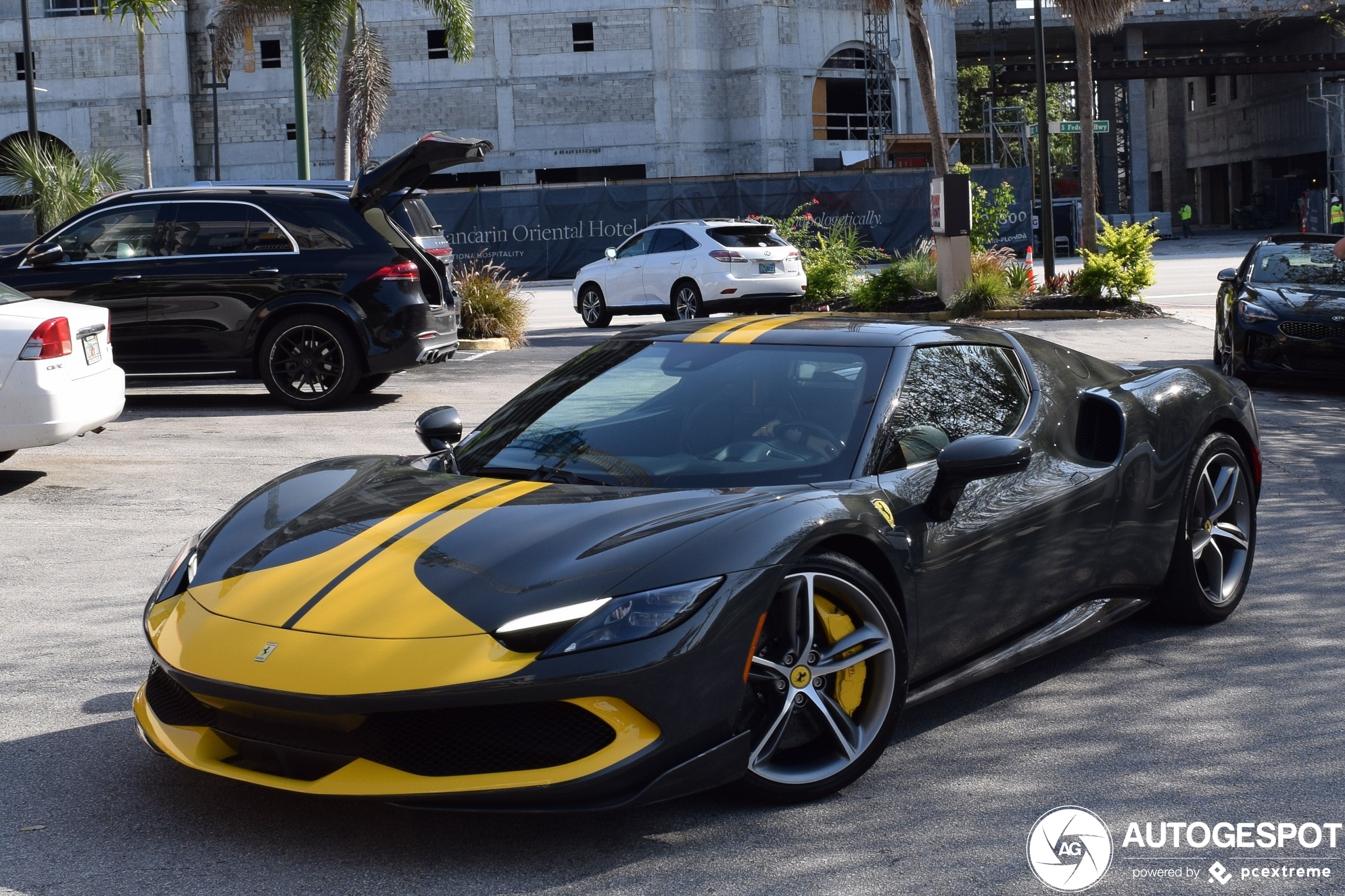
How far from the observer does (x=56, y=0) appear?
178ft

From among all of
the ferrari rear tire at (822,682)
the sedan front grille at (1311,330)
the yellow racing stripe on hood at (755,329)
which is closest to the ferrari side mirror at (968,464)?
the ferrari rear tire at (822,682)

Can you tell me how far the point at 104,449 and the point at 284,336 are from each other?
224 centimetres

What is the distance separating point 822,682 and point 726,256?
1825cm

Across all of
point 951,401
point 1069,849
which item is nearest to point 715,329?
point 951,401

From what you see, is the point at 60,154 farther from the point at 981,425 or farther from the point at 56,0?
the point at 56,0

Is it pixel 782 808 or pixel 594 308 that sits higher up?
pixel 594 308

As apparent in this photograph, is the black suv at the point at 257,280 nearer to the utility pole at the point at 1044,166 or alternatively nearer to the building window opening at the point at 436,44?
the utility pole at the point at 1044,166

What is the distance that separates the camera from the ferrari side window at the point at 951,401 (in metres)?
4.61

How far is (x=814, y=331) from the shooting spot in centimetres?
502

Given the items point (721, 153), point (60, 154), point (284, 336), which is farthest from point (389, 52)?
point (284, 336)

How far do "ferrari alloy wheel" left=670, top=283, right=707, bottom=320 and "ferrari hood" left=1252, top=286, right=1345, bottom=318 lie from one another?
32.5ft

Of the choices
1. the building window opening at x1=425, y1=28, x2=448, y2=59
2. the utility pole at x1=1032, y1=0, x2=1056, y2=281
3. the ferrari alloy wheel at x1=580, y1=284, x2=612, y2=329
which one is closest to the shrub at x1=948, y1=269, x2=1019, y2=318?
the utility pole at x1=1032, y1=0, x2=1056, y2=281

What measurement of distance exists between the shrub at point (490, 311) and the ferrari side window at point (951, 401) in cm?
1357

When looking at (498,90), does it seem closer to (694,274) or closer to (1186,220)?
(1186,220)
